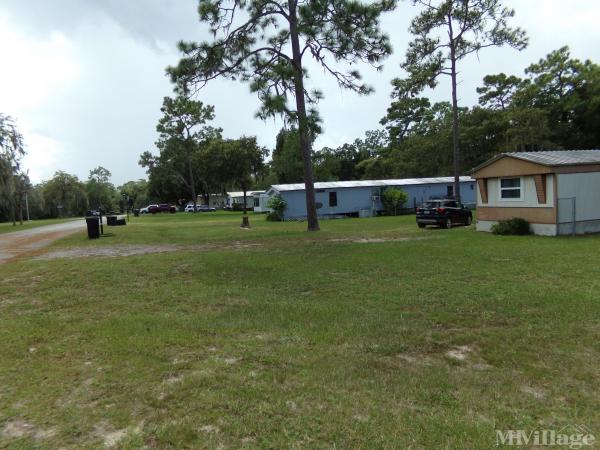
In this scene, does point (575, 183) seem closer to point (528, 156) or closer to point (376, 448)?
point (528, 156)

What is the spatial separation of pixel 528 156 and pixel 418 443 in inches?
620

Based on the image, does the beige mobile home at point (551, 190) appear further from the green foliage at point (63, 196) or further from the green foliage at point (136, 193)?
the green foliage at point (136, 193)

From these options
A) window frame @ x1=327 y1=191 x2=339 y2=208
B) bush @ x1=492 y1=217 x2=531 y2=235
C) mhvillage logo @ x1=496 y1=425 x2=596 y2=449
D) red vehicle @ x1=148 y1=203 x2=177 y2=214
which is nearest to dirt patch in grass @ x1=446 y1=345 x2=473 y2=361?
mhvillage logo @ x1=496 y1=425 x2=596 y2=449

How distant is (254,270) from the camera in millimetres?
9727

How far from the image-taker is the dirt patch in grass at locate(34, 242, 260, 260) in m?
13.5

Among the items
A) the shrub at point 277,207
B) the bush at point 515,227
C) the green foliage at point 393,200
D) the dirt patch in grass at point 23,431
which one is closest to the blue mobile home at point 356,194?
the shrub at point 277,207

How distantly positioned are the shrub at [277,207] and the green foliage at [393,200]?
322 inches

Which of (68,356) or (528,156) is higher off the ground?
(528,156)

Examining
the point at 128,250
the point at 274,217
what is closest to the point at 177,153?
the point at 274,217

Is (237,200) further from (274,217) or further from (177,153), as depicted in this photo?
(274,217)

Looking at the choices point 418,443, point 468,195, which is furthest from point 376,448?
point 468,195

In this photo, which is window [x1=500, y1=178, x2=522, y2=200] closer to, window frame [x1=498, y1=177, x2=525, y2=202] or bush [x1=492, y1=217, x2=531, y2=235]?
window frame [x1=498, y1=177, x2=525, y2=202]

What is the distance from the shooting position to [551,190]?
15.1m

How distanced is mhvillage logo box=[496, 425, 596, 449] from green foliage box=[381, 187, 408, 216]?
32.0 meters
